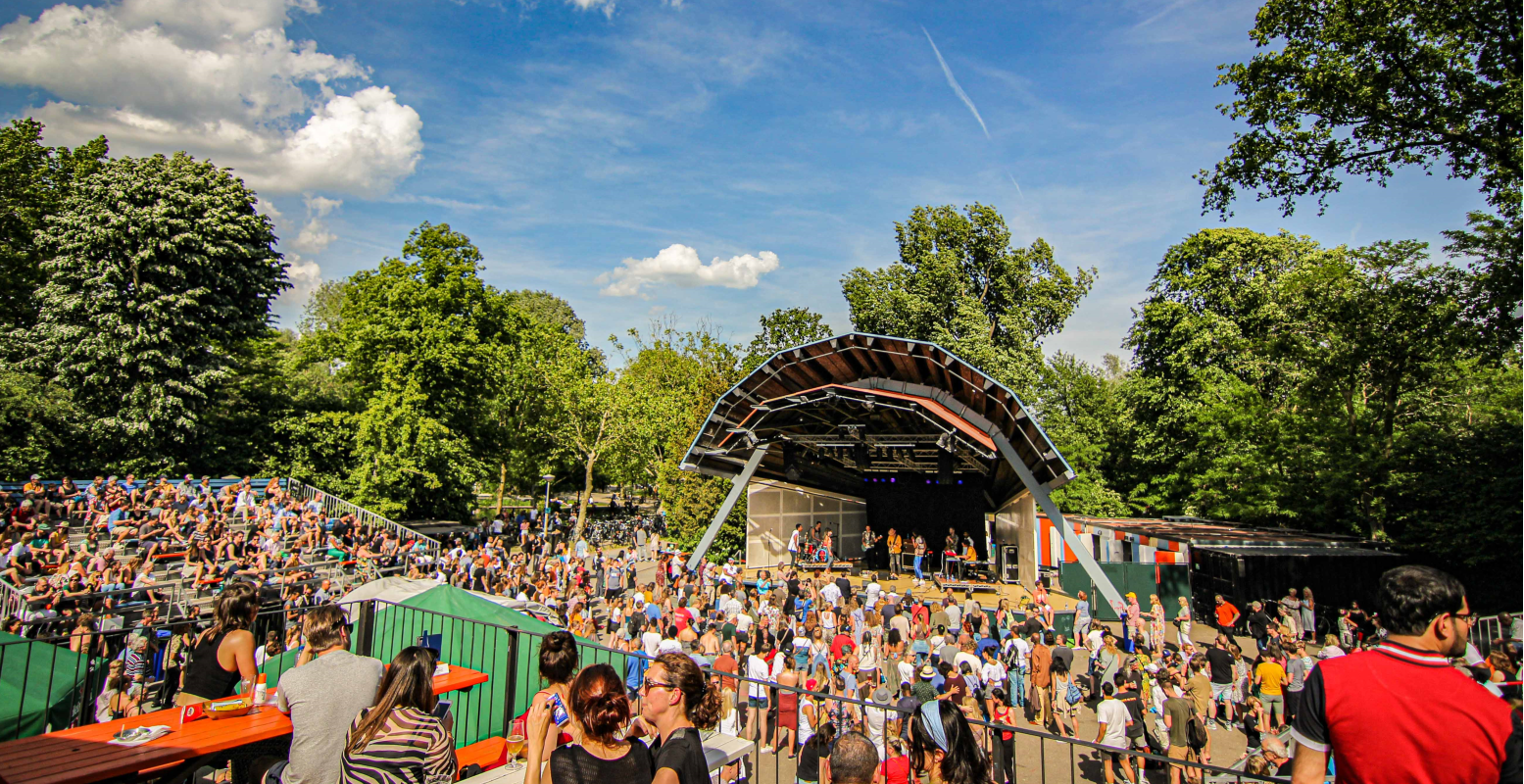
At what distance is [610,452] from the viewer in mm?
31359

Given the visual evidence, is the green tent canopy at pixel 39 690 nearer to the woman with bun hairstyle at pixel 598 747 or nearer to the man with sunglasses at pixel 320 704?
the man with sunglasses at pixel 320 704

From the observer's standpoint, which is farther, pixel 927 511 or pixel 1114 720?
pixel 927 511

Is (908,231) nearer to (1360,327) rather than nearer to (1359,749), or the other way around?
(1360,327)

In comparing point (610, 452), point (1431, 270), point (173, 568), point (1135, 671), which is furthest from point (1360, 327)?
point (173, 568)

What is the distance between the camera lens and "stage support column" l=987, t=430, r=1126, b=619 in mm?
14703

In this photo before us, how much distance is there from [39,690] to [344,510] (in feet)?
56.0

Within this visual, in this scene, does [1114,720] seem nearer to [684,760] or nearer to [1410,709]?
[1410,709]

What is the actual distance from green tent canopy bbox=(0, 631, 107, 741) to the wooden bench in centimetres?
269

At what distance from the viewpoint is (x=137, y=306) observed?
2198 cm

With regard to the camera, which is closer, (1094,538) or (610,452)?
(1094,538)

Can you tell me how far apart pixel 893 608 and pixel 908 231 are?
26.9m

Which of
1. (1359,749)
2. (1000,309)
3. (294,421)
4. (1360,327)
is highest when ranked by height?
(1000,309)

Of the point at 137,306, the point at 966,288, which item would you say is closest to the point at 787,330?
the point at 966,288

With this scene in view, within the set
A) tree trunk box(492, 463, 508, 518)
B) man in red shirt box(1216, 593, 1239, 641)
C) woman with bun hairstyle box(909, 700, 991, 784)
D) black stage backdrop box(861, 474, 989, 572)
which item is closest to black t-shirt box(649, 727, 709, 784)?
woman with bun hairstyle box(909, 700, 991, 784)
